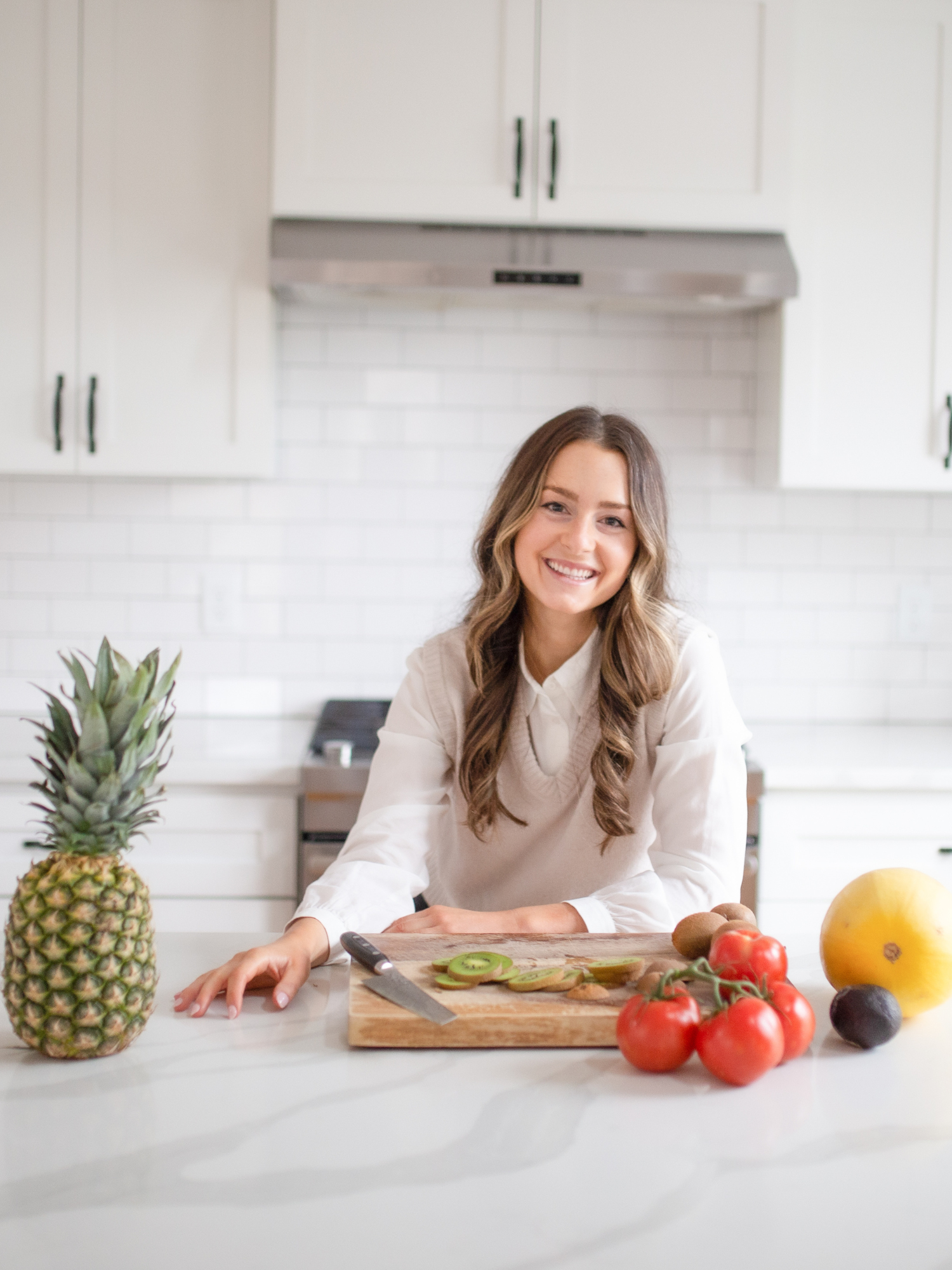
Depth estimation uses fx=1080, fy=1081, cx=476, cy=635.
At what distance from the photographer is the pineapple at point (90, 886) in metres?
0.89

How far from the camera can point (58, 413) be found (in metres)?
2.49

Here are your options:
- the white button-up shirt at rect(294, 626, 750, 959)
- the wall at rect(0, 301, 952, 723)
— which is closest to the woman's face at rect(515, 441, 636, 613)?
the white button-up shirt at rect(294, 626, 750, 959)

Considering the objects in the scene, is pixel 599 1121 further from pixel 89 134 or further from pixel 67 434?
pixel 89 134

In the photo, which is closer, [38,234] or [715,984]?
[715,984]

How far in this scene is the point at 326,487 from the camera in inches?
115

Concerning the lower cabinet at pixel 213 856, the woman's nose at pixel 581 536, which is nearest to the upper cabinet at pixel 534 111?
the woman's nose at pixel 581 536

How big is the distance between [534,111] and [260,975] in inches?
80.5

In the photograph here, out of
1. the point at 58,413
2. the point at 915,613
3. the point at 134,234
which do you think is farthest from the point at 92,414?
the point at 915,613

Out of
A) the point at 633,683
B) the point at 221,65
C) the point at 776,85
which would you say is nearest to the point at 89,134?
the point at 221,65

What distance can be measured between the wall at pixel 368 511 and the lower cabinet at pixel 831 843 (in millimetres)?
757

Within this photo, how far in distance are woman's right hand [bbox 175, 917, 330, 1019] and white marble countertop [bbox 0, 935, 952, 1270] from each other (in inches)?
1.7

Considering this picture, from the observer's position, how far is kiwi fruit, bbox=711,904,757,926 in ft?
3.67

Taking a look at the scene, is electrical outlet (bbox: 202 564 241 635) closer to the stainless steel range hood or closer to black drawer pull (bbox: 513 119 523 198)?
the stainless steel range hood

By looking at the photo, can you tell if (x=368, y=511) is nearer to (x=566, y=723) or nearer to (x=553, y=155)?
(x=553, y=155)
